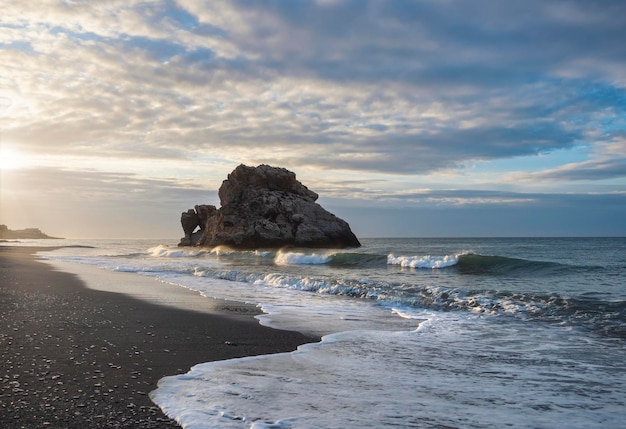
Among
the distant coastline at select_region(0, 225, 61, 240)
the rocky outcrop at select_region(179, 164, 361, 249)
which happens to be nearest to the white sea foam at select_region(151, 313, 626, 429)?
the rocky outcrop at select_region(179, 164, 361, 249)

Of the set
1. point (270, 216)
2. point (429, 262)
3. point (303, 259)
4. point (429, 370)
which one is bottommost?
point (303, 259)

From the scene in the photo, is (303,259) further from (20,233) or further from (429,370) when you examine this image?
(20,233)

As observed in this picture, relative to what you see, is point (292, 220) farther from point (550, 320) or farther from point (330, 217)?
point (550, 320)

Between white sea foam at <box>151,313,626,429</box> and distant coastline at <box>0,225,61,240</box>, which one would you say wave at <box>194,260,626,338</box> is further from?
distant coastline at <box>0,225,61,240</box>

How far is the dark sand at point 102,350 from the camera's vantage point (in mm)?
3688

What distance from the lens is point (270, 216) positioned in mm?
52969

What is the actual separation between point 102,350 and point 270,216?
1859 inches

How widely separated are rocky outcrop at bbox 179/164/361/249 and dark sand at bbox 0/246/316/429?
4003 cm

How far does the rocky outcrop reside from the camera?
51.4 metres

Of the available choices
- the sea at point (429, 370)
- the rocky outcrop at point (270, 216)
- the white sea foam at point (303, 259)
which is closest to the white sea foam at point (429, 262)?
the white sea foam at point (303, 259)

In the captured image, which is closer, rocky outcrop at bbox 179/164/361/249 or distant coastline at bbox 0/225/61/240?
rocky outcrop at bbox 179/164/361/249

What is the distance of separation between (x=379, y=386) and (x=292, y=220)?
159ft

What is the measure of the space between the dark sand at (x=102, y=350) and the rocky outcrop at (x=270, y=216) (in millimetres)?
40031

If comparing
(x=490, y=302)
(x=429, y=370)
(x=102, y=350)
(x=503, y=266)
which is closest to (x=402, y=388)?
(x=429, y=370)
